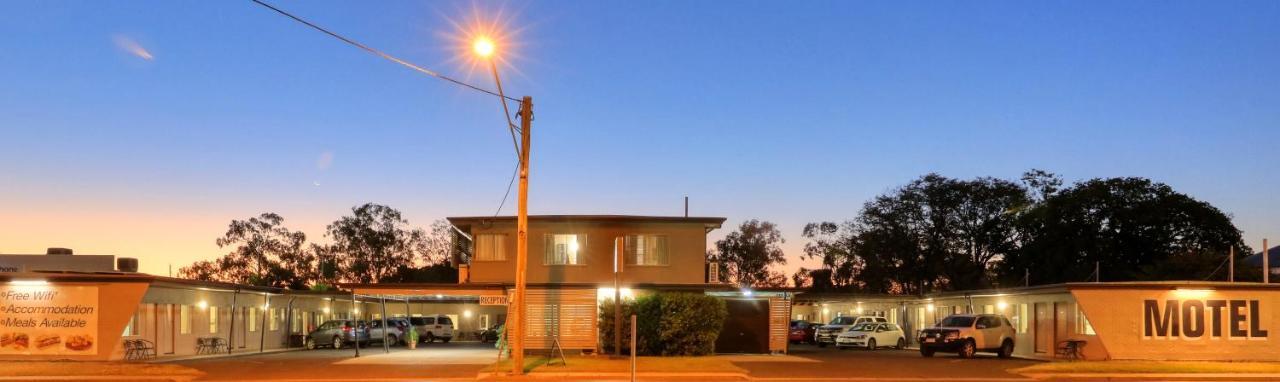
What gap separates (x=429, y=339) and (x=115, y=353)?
20.3 meters

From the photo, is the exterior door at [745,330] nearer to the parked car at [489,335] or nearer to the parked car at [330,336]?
the parked car at [330,336]

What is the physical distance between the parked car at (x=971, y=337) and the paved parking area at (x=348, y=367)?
45.5 ft

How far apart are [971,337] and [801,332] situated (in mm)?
14486

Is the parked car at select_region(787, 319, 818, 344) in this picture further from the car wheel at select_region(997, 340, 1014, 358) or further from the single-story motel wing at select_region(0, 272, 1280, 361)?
the car wheel at select_region(997, 340, 1014, 358)

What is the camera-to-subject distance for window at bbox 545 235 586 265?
39.4 metres

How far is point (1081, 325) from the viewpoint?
34.8 meters

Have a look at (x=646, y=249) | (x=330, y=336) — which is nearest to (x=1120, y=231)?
(x=646, y=249)

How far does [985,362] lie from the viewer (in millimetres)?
33500

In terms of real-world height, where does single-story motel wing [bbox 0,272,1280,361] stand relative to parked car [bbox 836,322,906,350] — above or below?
above

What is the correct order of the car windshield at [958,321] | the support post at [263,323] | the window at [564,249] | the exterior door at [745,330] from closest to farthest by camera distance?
1. the car windshield at [958,321]
2. the window at [564,249]
3. the exterior door at [745,330]
4. the support post at [263,323]

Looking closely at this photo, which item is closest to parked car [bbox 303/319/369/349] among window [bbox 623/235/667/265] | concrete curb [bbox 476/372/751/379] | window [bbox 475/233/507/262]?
window [bbox 475/233/507/262]

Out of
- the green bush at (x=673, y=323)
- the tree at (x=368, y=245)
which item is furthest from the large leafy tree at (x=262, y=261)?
the green bush at (x=673, y=323)

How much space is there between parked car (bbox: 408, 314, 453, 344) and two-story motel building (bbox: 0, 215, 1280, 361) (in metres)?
5.63

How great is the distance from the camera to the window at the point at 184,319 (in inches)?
1483
